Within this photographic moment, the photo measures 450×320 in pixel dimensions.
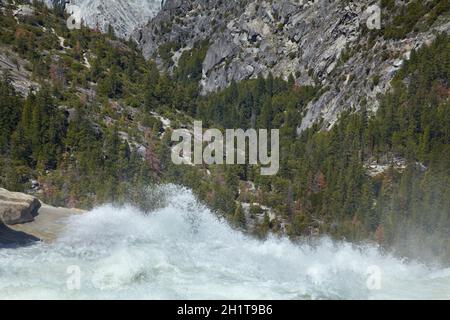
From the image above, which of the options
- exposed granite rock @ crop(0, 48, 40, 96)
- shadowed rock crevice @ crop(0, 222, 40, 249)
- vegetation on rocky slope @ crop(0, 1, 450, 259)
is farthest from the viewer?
exposed granite rock @ crop(0, 48, 40, 96)

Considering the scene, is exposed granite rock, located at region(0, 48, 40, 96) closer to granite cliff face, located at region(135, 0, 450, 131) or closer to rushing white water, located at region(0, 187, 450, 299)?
rushing white water, located at region(0, 187, 450, 299)

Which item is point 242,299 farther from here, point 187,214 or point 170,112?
A: point 170,112

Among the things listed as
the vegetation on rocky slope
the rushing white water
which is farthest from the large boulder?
the vegetation on rocky slope

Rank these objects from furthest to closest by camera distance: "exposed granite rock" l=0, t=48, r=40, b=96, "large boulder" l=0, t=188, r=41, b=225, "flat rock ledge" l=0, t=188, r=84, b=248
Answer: "exposed granite rock" l=0, t=48, r=40, b=96
"large boulder" l=0, t=188, r=41, b=225
"flat rock ledge" l=0, t=188, r=84, b=248

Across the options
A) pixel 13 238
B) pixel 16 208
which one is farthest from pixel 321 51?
pixel 13 238

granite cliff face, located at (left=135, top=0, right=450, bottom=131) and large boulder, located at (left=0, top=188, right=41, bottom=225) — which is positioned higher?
granite cliff face, located at (left=135, top=0, right=450, bottom=131)

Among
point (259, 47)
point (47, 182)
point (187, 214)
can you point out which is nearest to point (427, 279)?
point (187, 214)
